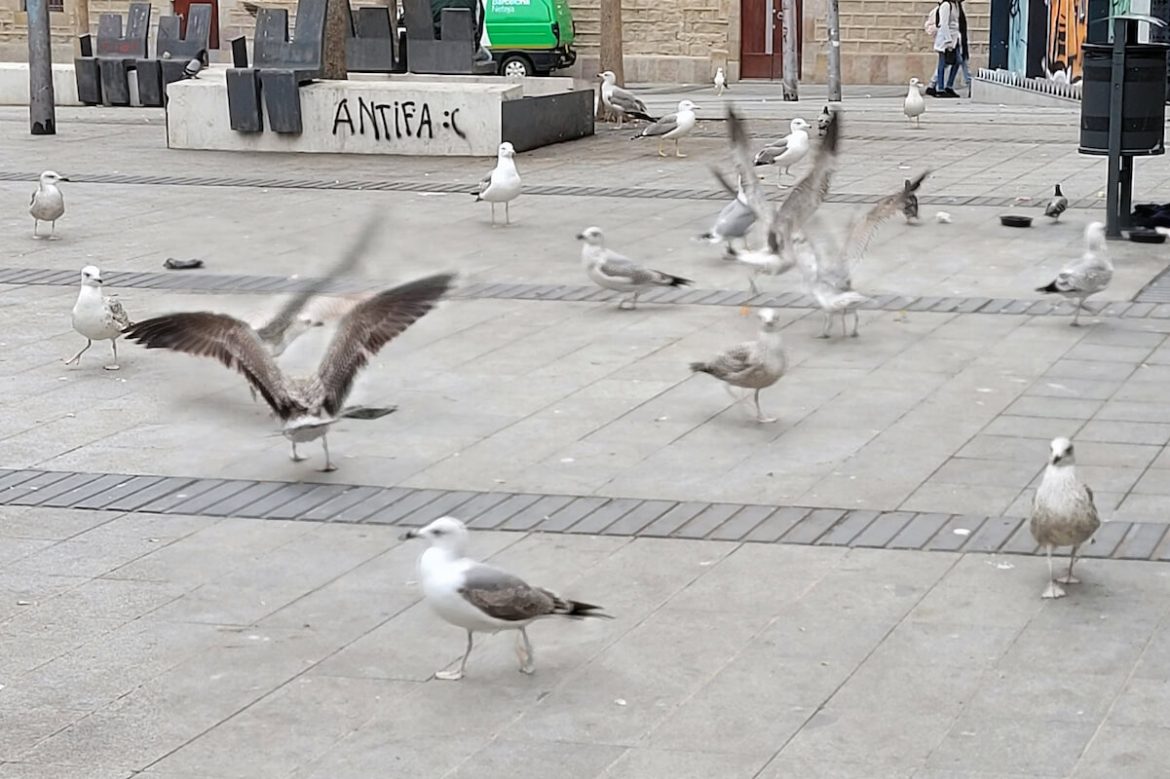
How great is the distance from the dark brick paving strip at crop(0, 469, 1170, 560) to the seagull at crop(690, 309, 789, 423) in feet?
4.27

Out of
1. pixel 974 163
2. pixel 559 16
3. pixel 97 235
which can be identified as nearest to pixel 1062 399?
pixel 97 235

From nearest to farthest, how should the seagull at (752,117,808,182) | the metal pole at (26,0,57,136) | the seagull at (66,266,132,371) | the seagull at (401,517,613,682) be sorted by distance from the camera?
the seagull at (401,517,613,682), the seagull at (66,266,132,371), the seagull at (752,117,808,182), the metal pole at (26,0,57,136)

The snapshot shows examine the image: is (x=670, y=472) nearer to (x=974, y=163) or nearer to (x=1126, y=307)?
(x=1126, y=307)

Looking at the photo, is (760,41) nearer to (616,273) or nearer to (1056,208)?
(1056,208)

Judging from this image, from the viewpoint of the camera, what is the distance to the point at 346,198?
56.4ft

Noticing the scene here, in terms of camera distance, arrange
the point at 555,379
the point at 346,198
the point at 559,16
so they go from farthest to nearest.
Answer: the point at 559,16, the point at 346,198, the point at 555,379

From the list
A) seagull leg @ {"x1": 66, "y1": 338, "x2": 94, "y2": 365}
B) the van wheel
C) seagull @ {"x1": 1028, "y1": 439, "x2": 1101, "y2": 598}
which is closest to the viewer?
seagull @ {"x1": 1028, "y1": 439, "x2": 1101, "y2": 598}

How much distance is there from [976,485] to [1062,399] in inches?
65.0

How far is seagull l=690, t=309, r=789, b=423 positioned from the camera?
29.4ft

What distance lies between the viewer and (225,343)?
8.12 metres

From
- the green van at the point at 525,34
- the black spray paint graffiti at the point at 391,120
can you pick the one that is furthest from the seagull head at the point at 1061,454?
the green van at the point at 525,34

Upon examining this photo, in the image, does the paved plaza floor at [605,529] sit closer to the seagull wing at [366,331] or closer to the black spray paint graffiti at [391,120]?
the seagull wing at [366,331]

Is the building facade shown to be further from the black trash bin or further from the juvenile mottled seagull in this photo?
the juvenile mottled seagull

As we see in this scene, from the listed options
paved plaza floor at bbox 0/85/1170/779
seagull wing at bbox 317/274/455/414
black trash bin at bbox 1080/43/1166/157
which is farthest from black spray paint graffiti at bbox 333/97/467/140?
seagull wing at bbox 317/274/455/414
